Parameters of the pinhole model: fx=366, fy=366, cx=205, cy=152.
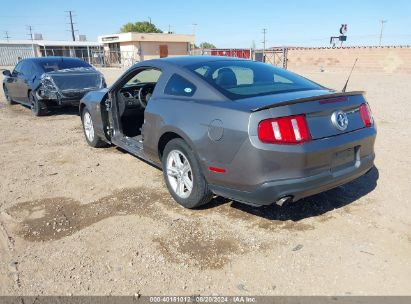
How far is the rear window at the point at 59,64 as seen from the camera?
992 centimetres

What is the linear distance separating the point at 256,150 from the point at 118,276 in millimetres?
1496

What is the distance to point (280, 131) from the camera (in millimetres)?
3021

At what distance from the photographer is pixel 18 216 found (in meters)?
3.97

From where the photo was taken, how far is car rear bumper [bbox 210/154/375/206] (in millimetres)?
3074

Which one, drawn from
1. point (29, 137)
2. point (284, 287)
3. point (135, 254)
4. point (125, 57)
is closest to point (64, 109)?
point (29, 137)

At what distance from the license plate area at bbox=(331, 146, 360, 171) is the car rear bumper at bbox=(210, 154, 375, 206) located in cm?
5

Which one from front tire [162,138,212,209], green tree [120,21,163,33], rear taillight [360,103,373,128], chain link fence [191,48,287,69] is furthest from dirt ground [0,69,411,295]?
green tree [120,21,163,33]

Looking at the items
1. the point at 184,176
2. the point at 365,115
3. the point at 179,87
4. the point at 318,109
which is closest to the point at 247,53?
the point at 179,87

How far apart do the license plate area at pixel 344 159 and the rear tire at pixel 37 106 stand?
8371 millimetres

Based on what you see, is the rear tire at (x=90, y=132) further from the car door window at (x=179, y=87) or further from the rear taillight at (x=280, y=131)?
the rear taillight at (x=280, y=131)

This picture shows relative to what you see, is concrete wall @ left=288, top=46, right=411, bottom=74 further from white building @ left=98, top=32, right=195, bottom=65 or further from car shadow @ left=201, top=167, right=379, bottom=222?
car shadow @ left=201, top=167, right=379, bottom=222

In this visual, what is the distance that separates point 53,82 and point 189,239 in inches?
289

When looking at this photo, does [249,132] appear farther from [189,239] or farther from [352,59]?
[352,59]

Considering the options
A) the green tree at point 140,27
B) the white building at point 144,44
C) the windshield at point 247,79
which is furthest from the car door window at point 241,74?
the green tree at point 140,27
